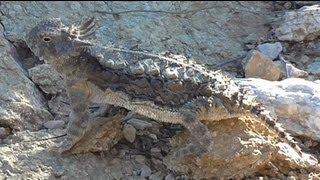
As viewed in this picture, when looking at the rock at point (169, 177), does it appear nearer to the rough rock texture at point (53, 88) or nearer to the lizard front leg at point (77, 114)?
the lizard front leg at point (77, 114)

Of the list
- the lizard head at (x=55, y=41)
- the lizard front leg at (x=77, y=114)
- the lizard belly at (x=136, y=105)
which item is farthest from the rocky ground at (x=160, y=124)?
the lizard head at (x=55, y=41)

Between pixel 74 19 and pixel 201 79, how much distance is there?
7.77ft

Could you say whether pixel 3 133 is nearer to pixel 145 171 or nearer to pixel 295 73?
pixel 145 171

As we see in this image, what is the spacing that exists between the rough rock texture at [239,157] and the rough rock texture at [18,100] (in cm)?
123

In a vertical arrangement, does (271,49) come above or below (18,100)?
below

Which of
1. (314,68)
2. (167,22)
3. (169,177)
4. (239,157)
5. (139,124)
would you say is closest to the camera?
(239,157)

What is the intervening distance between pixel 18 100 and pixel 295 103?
8.06 ft

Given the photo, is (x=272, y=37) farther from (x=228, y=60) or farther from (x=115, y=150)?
(x=115, y=150)

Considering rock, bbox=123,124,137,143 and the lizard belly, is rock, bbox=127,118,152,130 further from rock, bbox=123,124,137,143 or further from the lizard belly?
the lizard belly

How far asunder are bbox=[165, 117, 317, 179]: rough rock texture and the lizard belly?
0.88ft

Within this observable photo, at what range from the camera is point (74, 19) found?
672 cm

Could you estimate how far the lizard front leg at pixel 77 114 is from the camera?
16.0 feet

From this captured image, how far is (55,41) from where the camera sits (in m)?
4.85

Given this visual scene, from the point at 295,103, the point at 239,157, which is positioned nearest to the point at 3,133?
the point at 239,157
